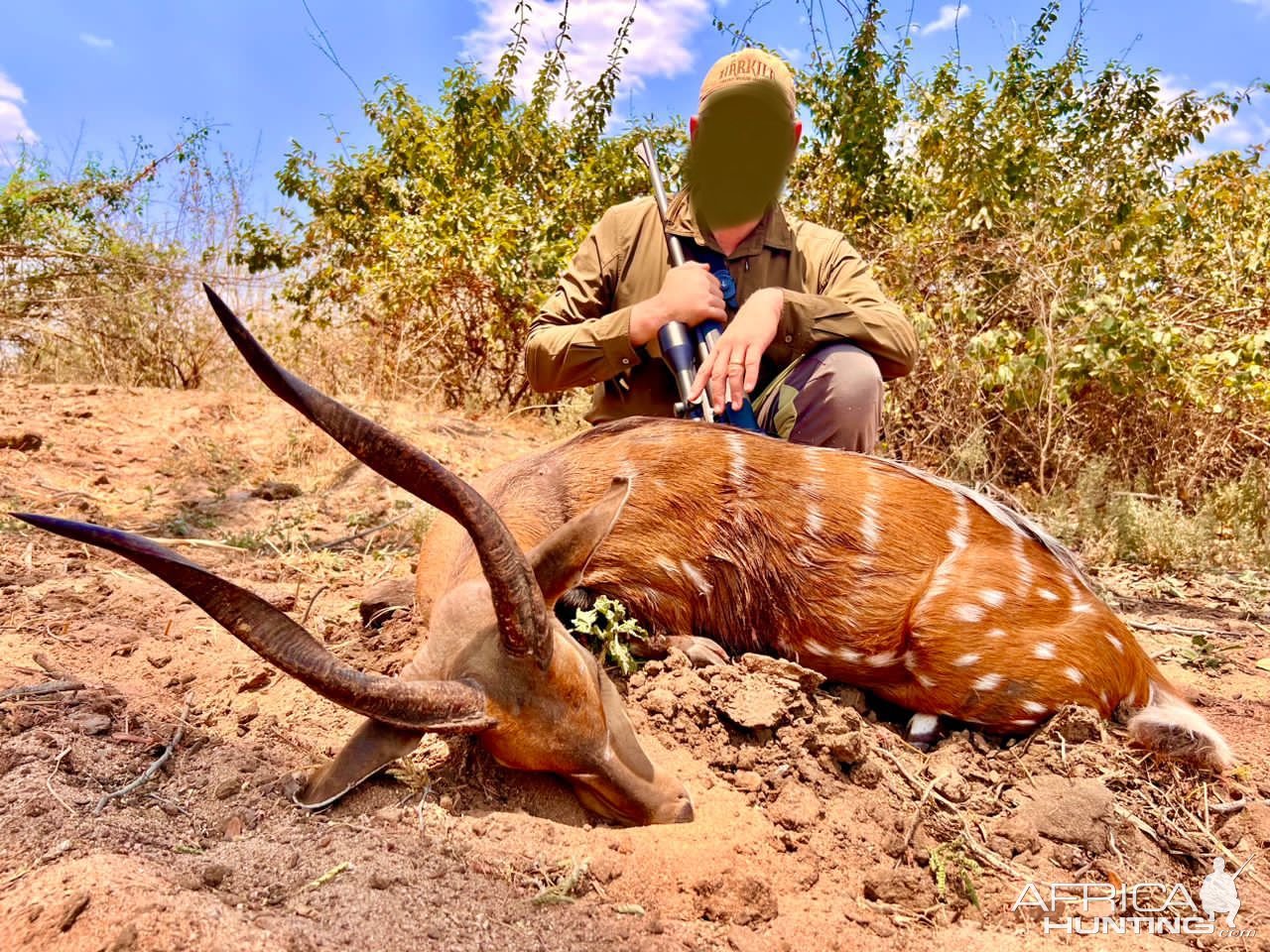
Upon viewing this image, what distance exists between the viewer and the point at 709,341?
376 cm

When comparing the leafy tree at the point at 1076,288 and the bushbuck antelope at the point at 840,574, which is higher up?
the leafy tree at the point at 1076,288

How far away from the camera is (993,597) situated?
3.14 m

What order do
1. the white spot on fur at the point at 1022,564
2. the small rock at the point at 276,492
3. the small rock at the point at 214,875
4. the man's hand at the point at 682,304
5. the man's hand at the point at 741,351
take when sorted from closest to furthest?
the small rock at the point at 214,875 → the white spot on fur at the point at 1022,564 → the man's hand at the point at 741,351 → the man's hand at the point at 682,304 → the small rock at the point at 276,492

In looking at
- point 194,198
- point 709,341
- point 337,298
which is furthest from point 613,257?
point 194,198

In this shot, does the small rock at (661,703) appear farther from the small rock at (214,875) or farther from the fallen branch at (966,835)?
the small rock at (214,875)

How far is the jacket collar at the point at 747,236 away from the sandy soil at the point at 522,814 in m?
1.98

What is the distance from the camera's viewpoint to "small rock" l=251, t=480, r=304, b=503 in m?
5.81

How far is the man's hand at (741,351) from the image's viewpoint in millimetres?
3535

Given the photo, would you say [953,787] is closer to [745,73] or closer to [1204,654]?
[1204,654]

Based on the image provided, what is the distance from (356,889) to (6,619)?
87.2 inches

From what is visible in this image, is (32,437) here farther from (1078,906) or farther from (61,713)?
(1078,906)

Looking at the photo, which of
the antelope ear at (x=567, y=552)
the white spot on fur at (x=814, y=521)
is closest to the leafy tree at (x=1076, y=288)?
the white spot on fur at (x=814, y=521)

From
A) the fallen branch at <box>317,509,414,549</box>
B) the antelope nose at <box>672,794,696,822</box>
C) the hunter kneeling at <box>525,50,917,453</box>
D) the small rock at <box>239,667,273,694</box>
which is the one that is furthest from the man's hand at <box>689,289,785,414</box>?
the fallen branch at <box>317,509,414,549</box>

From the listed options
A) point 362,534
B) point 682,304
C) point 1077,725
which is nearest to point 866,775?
point 1077,725
